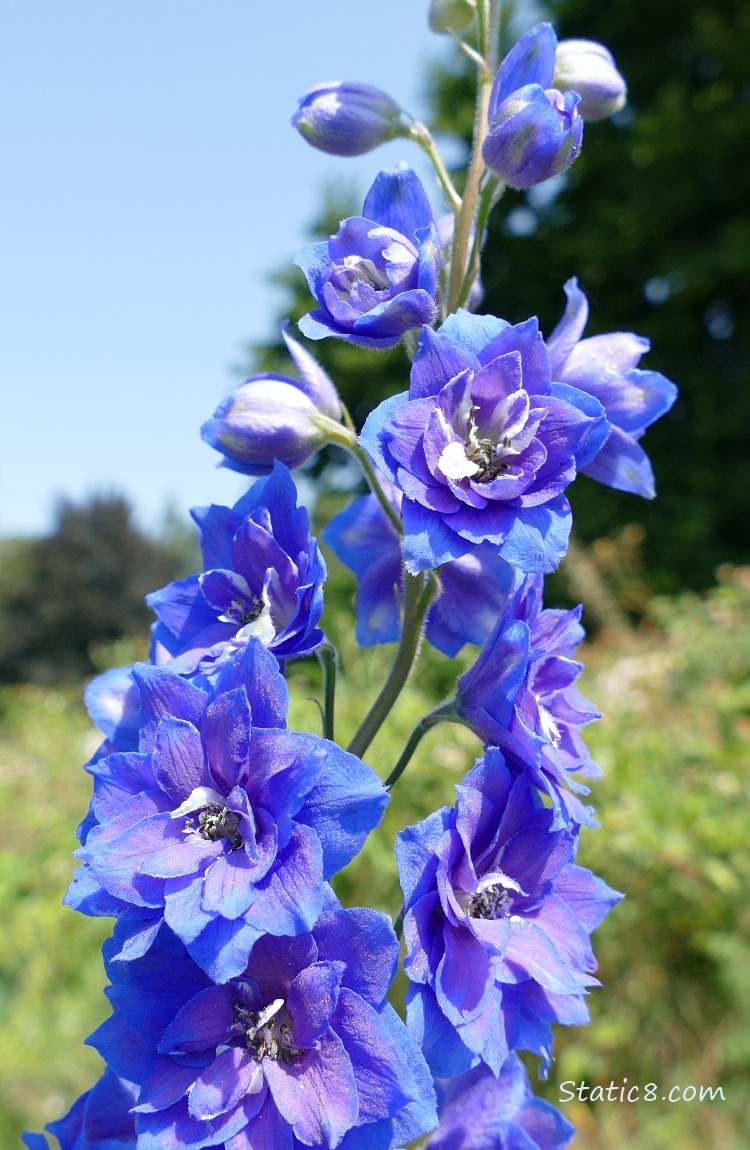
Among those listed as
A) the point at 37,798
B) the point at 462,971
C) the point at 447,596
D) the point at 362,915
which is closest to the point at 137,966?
the point at 362,915

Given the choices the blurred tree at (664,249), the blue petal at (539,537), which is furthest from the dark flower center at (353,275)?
the blurred tree at (664,249)

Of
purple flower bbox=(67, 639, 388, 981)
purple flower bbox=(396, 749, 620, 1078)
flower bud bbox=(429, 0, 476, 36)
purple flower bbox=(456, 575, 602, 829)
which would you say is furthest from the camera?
flower bud bbox=(429, 0, 476, 36)

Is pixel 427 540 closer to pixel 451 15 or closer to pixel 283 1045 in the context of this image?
pixel 283 1045

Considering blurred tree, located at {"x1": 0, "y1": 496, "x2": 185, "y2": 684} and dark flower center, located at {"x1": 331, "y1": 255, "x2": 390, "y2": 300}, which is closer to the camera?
dark flower center, located at {"x1": 331, "y1": 255, "x2": 390, "y2": 300}

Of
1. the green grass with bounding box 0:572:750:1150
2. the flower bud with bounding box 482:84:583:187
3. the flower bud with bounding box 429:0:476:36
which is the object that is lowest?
the green grass with bounding box 0:572:750:1150

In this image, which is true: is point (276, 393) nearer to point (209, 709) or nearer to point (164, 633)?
point (164, 633)

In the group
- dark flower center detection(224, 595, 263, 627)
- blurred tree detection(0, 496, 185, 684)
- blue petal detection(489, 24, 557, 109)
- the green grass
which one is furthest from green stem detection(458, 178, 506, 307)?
blurred tree detection(0, 496, 185, 684)

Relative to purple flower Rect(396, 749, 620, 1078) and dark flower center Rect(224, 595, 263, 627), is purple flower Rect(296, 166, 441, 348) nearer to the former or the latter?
dark flower center Rect(224, 595, 263, 627)
